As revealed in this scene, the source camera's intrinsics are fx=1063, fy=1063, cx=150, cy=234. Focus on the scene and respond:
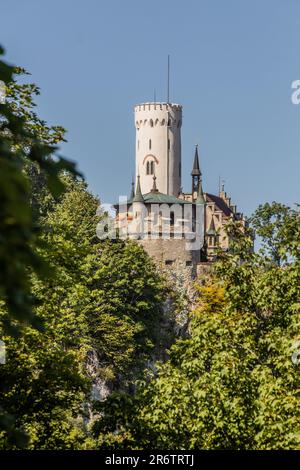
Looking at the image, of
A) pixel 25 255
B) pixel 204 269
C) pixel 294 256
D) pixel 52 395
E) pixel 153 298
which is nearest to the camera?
pixel 25 255

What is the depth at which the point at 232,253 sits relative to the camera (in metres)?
25.9

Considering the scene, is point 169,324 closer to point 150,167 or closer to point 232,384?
point 232,384

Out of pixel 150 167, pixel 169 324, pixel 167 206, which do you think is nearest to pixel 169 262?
pixel 167 206

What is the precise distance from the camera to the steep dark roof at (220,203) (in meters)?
151

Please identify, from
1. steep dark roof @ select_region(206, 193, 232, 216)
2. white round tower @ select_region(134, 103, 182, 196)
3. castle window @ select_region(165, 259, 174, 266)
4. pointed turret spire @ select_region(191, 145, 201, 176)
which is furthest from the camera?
steep dark roof @ select_region(206, 193, 232, 216)

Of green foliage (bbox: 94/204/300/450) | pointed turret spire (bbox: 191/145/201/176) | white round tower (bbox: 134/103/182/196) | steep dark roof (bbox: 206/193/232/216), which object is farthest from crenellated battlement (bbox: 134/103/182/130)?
green foliage (bbox: 94/204/300/450)

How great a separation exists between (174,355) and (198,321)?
1234 millimetres

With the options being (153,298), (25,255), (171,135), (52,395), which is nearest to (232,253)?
(52,395)

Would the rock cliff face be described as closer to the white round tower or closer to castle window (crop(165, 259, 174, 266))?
castle window (crop(165, 259, 174, 266))

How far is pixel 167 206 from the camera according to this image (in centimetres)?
10950

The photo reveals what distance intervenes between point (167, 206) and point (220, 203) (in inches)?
1838

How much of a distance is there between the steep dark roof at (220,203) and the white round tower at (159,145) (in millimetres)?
8277

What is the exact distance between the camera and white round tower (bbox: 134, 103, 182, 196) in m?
140
